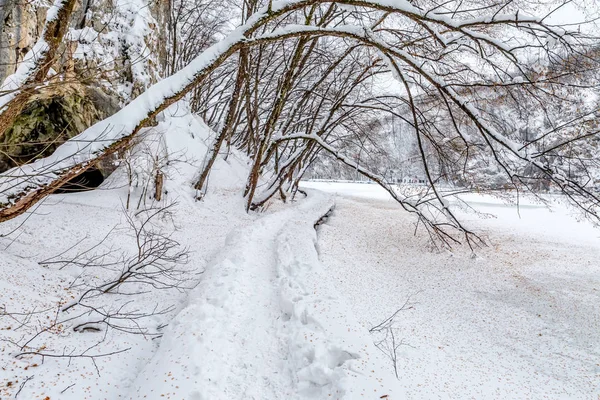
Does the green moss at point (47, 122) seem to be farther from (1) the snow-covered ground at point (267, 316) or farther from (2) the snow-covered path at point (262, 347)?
(2) the snow-covered path at point (262, 347)

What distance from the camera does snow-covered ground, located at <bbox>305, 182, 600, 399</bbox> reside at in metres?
3.86

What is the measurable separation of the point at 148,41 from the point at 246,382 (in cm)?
927

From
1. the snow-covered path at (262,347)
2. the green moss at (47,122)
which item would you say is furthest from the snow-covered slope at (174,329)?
the green moss at (47,122)

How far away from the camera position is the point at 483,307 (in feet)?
20.6

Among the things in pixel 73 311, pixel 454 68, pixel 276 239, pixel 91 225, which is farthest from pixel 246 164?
pixel 73 311

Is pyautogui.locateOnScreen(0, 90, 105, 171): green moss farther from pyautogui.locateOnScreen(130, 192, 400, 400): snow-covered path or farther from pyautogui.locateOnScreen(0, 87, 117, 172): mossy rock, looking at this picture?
pyautogui.locateOnScreen(130, 192, 400, 400): snow-covered path

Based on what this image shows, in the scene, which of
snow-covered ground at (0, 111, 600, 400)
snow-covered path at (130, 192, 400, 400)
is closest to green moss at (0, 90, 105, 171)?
snow-covered ground at (0, 111, 600, 400)

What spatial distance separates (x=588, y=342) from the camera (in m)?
5.10

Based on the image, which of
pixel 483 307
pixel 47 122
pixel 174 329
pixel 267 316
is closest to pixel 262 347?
pixel 267 316

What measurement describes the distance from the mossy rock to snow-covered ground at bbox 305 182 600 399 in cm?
615

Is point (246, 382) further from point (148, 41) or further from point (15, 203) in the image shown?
point (148, 41)

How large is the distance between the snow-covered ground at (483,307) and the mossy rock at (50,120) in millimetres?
6147

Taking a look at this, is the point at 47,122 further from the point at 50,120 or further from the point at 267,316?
the point at 267,316

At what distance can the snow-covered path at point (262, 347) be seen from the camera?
2625mm
